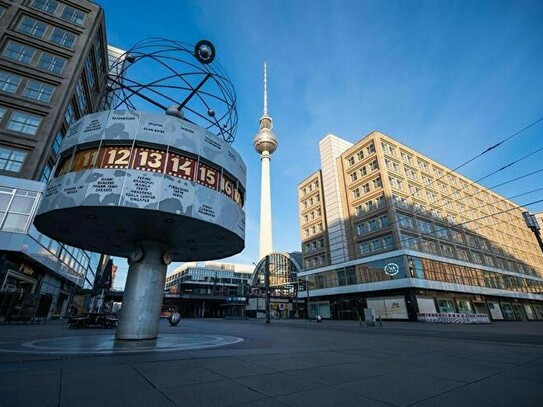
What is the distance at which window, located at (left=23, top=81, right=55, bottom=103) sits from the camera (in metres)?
27.4

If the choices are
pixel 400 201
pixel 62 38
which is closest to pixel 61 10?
pixel 62 38

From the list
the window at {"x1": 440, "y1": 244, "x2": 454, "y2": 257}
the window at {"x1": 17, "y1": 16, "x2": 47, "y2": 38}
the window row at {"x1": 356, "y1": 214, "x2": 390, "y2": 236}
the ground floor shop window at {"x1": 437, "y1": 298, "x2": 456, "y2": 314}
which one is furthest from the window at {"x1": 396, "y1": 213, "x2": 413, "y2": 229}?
the window at {"x1": 17, "y1": 16, "x2": 47, "y2": 38}

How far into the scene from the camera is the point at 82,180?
843cm

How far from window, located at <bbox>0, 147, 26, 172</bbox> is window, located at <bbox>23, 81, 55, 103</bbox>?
6.58 meters

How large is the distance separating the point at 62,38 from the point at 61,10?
14.6ft

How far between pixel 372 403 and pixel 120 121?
34.1 ft

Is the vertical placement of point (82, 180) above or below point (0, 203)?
below

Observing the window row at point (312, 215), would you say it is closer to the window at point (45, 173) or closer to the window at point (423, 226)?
the window at point (423, 226)

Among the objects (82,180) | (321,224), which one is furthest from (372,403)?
(321,224)

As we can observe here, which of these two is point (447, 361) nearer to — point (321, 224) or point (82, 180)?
point (82, 180)

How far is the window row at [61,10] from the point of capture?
3188cm

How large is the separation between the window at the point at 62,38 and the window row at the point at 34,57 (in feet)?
7.15

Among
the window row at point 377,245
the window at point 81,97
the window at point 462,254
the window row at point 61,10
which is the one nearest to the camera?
the window row at point 61,10

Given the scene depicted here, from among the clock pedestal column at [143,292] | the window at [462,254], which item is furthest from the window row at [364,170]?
the clock pedestal column at [143,292]
